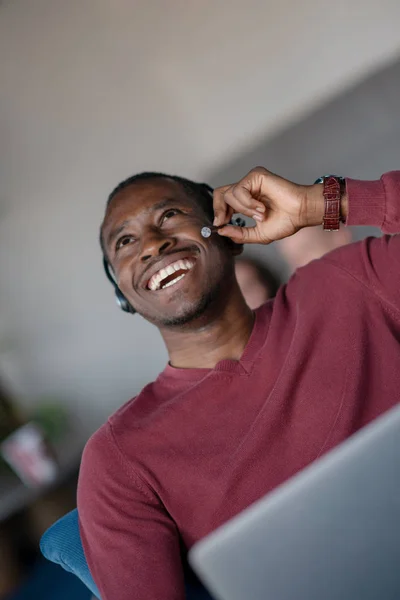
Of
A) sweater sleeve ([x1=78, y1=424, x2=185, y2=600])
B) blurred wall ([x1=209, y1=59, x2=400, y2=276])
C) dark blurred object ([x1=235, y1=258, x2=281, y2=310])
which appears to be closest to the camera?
sweater sleeve ([x1=78, y1=424, x2=185, y2=600])

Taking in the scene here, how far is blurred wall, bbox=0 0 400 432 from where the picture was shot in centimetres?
195

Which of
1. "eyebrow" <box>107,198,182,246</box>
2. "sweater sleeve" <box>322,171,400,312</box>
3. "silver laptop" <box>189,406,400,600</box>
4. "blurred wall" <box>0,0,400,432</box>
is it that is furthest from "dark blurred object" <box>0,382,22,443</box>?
"silver laptop" <box>189,406,400,600</box>

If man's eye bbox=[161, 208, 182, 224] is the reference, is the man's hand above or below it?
below

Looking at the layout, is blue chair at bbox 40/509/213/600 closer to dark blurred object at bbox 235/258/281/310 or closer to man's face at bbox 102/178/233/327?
man's face at bbox 102/178/233/327

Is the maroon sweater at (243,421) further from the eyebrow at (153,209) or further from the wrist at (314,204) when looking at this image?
the eyebrow at (153,209)

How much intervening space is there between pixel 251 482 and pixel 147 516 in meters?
0.20

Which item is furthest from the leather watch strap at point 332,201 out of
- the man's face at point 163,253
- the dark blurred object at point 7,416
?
the dark blurred object at point 7,416

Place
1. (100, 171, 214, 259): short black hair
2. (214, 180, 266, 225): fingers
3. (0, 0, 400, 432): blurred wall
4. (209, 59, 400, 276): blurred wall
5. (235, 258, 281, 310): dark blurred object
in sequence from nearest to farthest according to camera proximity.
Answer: (214, 180, 266, 225): fingers → (100, 171, 214, 259): short black hair → (209, 59, 400, 276): blurred wall → (235, 258, 281, 310): dark blurred object → (0, 0, 400, 432): blurred wall

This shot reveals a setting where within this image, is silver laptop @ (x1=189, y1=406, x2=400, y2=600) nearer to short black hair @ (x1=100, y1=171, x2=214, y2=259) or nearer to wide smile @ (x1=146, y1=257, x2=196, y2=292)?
wide smile @ (x1=146, y1=257, x2=196, y2=292)

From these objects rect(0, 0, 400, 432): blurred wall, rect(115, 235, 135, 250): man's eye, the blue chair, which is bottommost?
the blue chair

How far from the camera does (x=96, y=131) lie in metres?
2.09

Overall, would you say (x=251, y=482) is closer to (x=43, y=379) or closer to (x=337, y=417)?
(x=337, y=417)

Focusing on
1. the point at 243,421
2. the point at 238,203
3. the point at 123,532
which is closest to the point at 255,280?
the point at 238,203

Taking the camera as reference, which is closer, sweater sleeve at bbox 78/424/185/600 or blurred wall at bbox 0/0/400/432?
sweater sleeve at bbox 78/424/185/600
